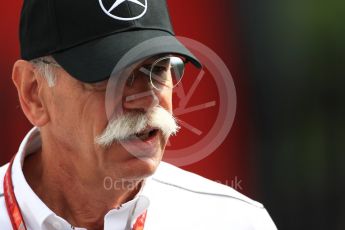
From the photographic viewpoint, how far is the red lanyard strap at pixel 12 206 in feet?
5.81

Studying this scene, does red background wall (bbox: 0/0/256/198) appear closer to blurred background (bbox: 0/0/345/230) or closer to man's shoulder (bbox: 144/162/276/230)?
blurred background (bbox: 0/0/345/230)

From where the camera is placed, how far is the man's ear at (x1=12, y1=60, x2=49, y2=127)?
192 cm

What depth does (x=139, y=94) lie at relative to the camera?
A: 1.81 m

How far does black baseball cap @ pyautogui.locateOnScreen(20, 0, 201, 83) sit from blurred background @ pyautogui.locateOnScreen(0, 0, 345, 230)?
117 cm

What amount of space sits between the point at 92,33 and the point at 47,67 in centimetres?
18

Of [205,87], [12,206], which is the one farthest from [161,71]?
[205,87]

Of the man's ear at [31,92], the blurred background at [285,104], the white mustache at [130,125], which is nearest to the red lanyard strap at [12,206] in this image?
the man's ear at [31,92]

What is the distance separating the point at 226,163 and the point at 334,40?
779 mm

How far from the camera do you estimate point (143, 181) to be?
6.39 feet

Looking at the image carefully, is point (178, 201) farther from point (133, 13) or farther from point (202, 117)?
point (202, 117)

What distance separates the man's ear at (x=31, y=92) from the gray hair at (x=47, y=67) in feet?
0.09

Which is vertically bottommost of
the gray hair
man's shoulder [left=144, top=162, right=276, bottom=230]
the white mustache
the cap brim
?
man's shoulder [left=144, top=162, right=276, bottom=230]

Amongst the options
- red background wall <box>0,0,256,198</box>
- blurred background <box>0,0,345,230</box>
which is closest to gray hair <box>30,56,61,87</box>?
red background wall <box>0,0,256,198</box>

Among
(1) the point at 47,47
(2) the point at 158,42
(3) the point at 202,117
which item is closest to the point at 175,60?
(2) the point at 158,42
